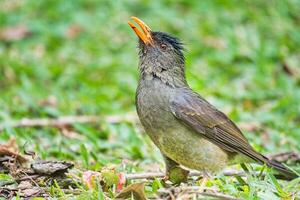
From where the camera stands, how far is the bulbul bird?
6.81 meters

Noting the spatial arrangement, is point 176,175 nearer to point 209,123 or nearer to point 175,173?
point 175,173

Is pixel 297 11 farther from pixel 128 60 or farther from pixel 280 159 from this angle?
pixel 280 159

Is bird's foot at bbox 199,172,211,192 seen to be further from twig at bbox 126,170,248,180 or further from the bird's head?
the bird's head

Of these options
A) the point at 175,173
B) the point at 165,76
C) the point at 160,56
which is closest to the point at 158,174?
the point at 175,173

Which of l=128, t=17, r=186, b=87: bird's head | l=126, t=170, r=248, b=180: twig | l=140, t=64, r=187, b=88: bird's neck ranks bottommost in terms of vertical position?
l=126, t=170, r=248, b=180: twig

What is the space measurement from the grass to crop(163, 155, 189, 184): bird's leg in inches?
7.1

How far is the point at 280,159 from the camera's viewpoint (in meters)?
7.88

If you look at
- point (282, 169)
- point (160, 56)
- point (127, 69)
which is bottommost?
point (282, 169)

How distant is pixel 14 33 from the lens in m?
12.5

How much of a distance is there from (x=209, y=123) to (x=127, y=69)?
4344 millimetres

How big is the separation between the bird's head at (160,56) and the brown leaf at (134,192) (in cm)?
153

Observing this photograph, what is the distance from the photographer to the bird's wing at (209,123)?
6.96 meters

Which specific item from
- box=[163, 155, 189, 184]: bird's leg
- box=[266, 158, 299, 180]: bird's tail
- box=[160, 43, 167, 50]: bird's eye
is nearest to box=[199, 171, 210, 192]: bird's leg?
box=[163, 155, 189, 184]: bird's leg

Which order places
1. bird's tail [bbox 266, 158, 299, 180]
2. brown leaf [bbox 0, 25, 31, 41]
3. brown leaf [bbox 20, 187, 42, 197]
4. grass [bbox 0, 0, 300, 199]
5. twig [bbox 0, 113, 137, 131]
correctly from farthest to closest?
brown leaf [bbox 0, 25, 31, 41] → twig [bbox 0, 113, 137, 131] → grass [bbox 0, 0, 300, 199] → bird's tail [bbox 266, 158, 299, 180] → brown leaf [bbox 20, 187, 42, 197]
